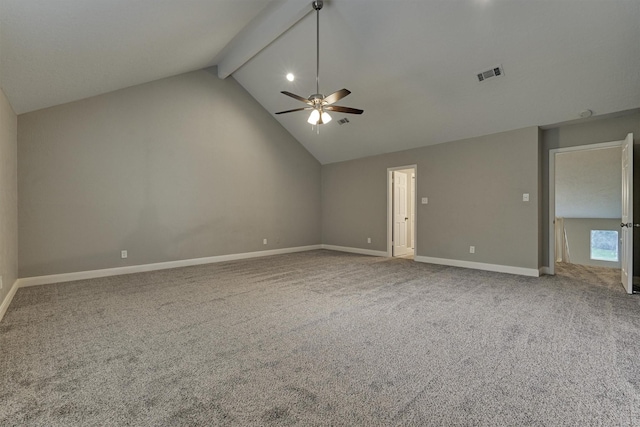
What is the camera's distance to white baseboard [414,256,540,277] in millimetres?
4812

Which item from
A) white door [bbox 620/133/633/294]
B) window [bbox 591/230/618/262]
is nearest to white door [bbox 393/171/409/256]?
white door [bbox 620/133/633/294]

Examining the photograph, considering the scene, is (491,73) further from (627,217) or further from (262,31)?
(262,31)

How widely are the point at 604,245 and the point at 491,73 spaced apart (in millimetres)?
7688

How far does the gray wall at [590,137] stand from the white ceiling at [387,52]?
36 centimetres

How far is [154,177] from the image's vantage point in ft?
17.2

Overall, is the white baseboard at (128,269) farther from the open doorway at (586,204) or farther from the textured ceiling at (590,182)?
the textured ceiling at (590,182)

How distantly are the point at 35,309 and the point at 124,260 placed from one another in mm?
1805

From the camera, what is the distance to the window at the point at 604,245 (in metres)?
8.20

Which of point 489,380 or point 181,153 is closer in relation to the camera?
point 489,380

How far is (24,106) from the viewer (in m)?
3.88

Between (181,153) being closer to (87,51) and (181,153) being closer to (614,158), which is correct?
(87,51)

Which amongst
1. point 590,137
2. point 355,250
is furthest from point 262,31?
point 590,137

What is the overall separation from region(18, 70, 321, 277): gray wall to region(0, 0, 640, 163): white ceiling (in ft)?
1.38

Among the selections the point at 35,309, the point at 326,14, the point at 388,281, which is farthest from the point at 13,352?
the point at 326,14
